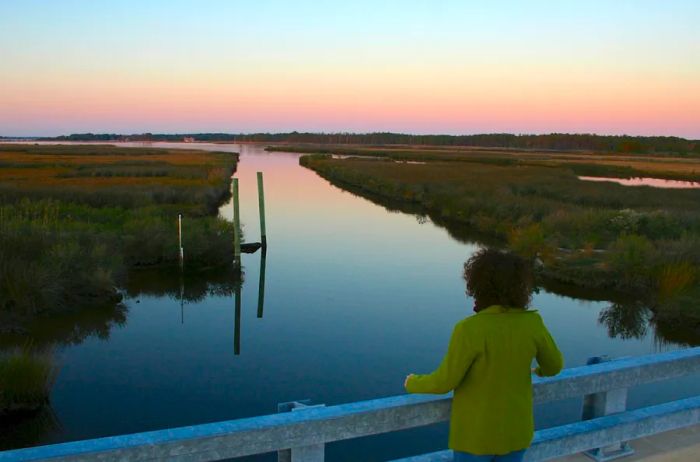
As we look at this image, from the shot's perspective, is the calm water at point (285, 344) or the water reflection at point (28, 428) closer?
the water reflection at point (28, 428)

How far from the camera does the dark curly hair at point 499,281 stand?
8.51 feet

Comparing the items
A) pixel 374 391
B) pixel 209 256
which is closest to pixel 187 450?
pixel 374 391

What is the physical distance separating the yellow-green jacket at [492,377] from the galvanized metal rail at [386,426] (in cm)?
17

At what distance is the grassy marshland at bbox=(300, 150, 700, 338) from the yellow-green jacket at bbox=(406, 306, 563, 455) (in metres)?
11.1

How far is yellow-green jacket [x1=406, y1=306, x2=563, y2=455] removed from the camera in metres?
2.59

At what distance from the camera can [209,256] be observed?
17.6m

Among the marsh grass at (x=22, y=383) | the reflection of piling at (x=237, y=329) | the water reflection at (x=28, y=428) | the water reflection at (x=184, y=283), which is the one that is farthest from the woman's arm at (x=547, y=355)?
the water reflection at (x=184, y=283)

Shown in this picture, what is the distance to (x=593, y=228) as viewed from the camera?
20453 mm

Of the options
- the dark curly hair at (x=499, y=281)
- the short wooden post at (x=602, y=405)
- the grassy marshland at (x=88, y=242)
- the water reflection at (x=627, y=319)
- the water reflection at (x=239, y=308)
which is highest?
the dark curly hair at (x=499, y=281)

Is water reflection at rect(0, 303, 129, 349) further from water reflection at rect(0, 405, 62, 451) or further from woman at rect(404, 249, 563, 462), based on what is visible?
woman at rect(404, 249, 563, 462)

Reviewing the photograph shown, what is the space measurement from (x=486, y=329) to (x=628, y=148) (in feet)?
468

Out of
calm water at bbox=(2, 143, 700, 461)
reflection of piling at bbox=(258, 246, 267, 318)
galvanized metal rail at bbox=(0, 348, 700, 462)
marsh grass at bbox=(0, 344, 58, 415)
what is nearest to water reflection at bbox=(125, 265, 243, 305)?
calm water at bbox=(2, 143, 700, 461)

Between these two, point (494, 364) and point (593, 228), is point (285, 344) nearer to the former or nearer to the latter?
point (494, 364)

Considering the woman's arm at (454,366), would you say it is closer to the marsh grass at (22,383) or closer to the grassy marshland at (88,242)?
the marsh grass at (22,383)
